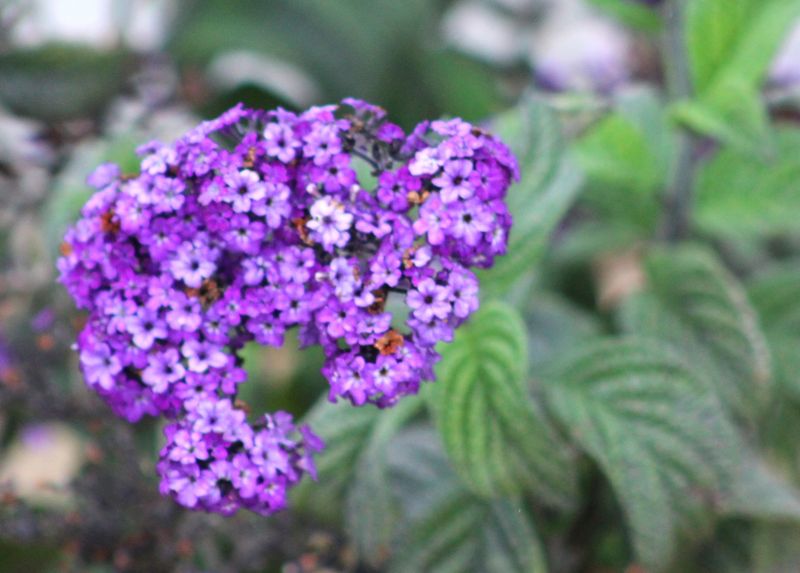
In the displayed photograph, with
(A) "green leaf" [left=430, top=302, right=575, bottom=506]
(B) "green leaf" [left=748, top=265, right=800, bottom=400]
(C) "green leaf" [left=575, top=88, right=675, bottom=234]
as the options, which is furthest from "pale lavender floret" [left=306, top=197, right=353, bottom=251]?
(B) "green leaf" [left=748, top=265, right=800, bottom=400]

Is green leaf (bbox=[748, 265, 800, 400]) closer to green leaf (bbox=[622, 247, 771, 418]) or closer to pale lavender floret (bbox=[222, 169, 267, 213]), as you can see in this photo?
green leaf (bbox=[622, 247, 771, 418])

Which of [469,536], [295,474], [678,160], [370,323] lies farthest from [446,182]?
[678,160]

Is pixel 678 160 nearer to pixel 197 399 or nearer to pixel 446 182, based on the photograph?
pixel 446 182

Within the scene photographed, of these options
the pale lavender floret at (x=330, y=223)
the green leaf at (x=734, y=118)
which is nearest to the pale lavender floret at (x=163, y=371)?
the pale lavender floret at (x=330, y=223)

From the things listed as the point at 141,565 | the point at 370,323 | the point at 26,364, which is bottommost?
the point at 141,565

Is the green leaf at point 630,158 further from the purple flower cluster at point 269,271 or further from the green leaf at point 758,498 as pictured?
the purple flower cluster at point 269,271

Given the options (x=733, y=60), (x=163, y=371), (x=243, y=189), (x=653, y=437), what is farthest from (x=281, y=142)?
(x=733, y=60)

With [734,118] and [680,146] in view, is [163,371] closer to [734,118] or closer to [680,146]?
[734,118]
